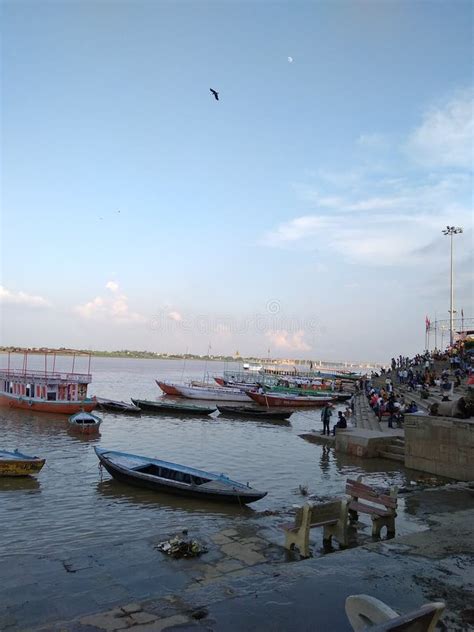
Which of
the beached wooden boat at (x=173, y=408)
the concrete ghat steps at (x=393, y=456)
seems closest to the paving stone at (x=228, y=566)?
the concrete ghat steps at (x=393, y=456)

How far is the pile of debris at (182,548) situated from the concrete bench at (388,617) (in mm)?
6523

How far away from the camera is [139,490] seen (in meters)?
15.4

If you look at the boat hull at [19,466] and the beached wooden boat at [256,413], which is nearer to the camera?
the boat hull at [19,466]

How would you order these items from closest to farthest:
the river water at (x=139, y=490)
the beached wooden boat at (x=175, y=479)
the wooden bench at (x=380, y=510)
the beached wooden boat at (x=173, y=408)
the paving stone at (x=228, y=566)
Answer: the paving stone at (x=228, y=566) → the wooden bench at (x=380, y=510) → the river water at (x=139, y=490) → the beached wooden boat at (x=175, y=479) → the beached wooden boat at (x=173, y=408)

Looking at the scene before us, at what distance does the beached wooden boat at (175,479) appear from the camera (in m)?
13.6

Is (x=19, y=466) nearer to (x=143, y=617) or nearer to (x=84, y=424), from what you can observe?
(x=84, y=424)

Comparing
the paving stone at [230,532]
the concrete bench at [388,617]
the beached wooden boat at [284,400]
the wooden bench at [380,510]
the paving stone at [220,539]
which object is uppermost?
the concrete bench at [388,617]

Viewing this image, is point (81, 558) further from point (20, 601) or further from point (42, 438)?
point (42, 438)

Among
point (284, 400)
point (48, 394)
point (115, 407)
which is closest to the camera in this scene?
point (48, 394)

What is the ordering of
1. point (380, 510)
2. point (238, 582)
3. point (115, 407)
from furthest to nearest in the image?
point (115, 407) → point (380, 510) → point (238, 582)

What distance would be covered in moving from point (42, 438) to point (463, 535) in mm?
22758

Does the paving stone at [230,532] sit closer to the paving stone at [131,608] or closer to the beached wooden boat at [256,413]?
the paving stone at [131,608]

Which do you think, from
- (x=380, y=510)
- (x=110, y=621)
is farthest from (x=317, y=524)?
(x=110, y=621)

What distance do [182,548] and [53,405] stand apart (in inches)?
1178
